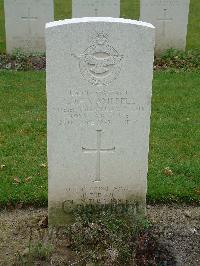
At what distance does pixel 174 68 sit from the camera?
420 inches

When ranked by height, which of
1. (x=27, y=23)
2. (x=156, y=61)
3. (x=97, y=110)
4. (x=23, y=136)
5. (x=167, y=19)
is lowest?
(x=23, y=136)

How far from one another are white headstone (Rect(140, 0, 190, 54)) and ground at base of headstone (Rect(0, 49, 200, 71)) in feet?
1.54

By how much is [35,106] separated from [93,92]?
4.02 metres

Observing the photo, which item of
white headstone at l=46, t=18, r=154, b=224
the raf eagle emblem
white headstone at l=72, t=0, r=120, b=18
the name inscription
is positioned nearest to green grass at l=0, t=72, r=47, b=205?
white headstone at l=46, t=18, r=154, b=224

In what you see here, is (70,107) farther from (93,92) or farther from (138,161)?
(138,161)

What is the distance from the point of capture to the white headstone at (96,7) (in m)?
11.4

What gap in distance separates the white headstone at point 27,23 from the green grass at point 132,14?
2.24 ft

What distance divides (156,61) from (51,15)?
2.51 m

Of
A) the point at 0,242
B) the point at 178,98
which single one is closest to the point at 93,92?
the point at 0,242

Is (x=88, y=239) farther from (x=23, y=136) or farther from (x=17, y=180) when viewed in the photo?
(x=23, y=136)

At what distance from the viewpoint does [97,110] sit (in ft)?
14.9

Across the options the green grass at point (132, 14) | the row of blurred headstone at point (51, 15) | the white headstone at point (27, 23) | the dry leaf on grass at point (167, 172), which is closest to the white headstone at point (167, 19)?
the row of blurred headstone at point (51, 15)

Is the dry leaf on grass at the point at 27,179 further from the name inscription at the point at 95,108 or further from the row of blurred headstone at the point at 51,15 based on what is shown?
the row of blurred headstone at the point at 51,15

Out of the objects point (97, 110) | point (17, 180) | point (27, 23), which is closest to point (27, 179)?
point (17, 180)
